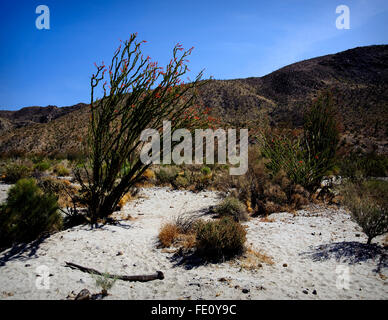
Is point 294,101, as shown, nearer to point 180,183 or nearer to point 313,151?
point 313,151

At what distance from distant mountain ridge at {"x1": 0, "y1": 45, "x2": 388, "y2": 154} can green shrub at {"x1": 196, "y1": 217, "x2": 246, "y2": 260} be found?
15922mm


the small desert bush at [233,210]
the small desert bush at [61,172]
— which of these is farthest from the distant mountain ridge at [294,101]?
the small desert bush at [233,210]

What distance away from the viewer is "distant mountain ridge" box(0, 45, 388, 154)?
27906 millimetres

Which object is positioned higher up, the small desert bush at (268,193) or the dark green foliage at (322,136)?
the dark green foliage at (322,136)

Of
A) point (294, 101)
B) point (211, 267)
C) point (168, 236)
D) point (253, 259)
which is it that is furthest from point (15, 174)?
point (294, 101)

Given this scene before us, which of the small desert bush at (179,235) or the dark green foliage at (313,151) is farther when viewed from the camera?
the dark green foliage at (313,151)

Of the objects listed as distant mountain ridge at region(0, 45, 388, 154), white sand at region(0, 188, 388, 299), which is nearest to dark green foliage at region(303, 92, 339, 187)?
white sand at region(0, 188, 388, 299)

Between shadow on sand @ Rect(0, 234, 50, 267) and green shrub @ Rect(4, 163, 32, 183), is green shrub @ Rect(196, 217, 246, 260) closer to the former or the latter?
shadow on sand @ Rect(0, 234, 50, 267)

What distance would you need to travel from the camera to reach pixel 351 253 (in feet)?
13.6

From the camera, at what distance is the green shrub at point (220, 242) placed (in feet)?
13.9

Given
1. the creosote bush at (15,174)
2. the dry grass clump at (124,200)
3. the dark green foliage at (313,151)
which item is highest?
the dark green foliage at (313,151)

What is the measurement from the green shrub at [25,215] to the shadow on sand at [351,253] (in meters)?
5.01

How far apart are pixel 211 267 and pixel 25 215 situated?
361 cm

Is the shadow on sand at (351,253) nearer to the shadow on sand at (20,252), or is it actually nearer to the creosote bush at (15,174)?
the shadow on sand at (20,252)
